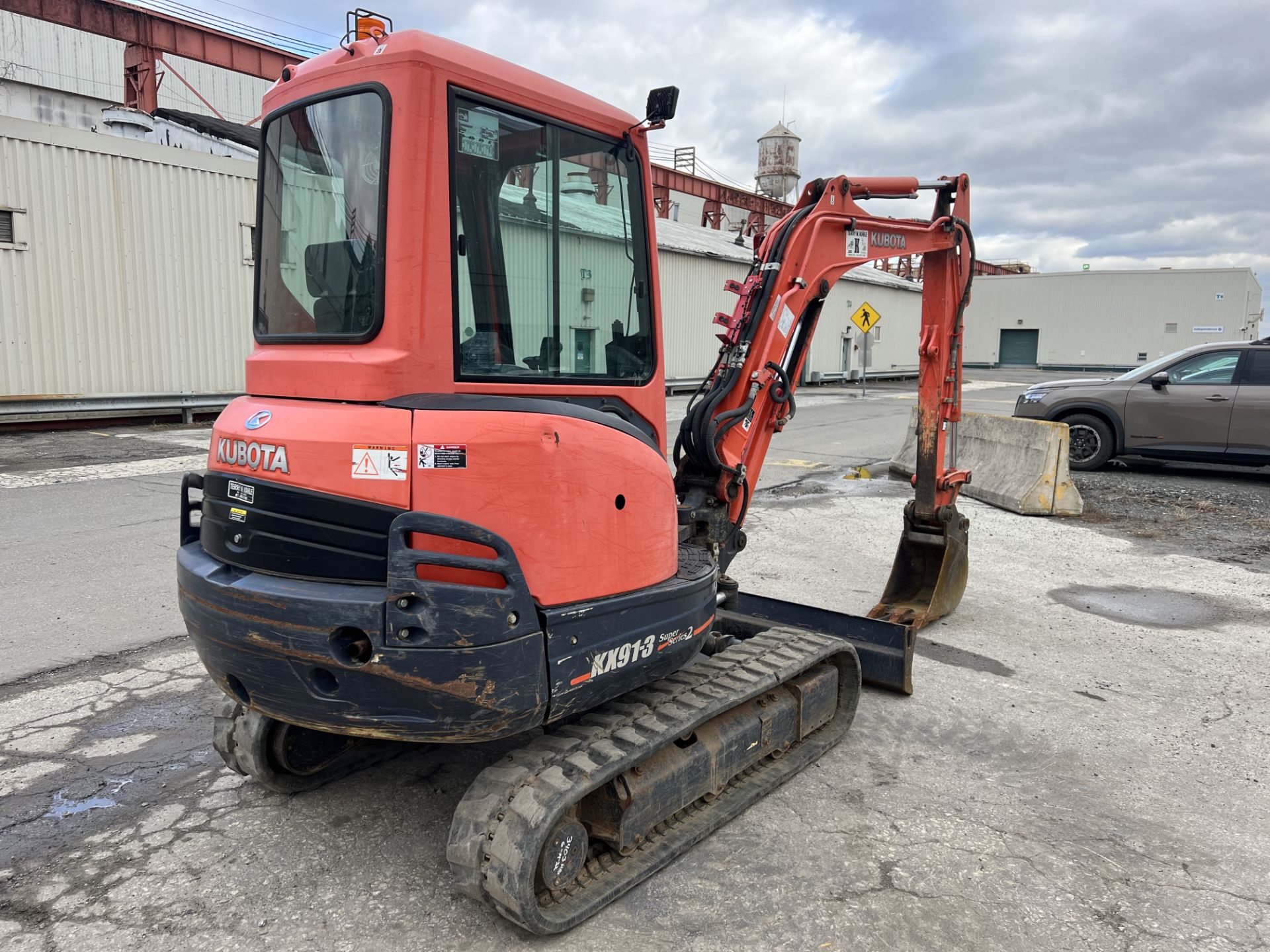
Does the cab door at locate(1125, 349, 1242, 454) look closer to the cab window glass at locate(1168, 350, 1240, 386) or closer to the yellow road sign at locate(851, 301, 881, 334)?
the cab window glass at locate(1168, 350, 1240, 386)

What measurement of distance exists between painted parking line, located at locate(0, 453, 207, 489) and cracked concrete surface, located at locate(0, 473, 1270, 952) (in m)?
6.03

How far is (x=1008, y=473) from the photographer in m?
10.3

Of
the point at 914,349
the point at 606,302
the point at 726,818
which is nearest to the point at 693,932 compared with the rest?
the point at 726,818

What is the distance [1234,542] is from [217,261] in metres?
15.8

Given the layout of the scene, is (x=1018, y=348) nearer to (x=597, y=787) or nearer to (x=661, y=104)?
(x=661, y=104)

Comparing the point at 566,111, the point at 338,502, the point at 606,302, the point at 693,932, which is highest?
the point at 566,111

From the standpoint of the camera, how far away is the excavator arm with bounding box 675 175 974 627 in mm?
4566

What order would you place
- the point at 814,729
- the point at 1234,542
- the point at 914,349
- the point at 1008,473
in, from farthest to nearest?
the point at 914,349 → the point at 1008,473 → the point at 1234,542 → the point at 814,729

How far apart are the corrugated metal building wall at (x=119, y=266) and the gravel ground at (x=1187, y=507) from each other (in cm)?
1402

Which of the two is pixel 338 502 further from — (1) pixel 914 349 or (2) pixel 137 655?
(1) pixel 914 349

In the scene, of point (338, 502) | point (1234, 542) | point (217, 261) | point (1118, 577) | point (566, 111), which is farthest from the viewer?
point (217, 261)

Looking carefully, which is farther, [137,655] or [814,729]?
[137,655]

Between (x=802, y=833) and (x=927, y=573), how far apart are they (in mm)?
3016

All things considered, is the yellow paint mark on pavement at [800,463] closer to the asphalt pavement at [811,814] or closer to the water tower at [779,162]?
the asphalt pavement at [811,814]
